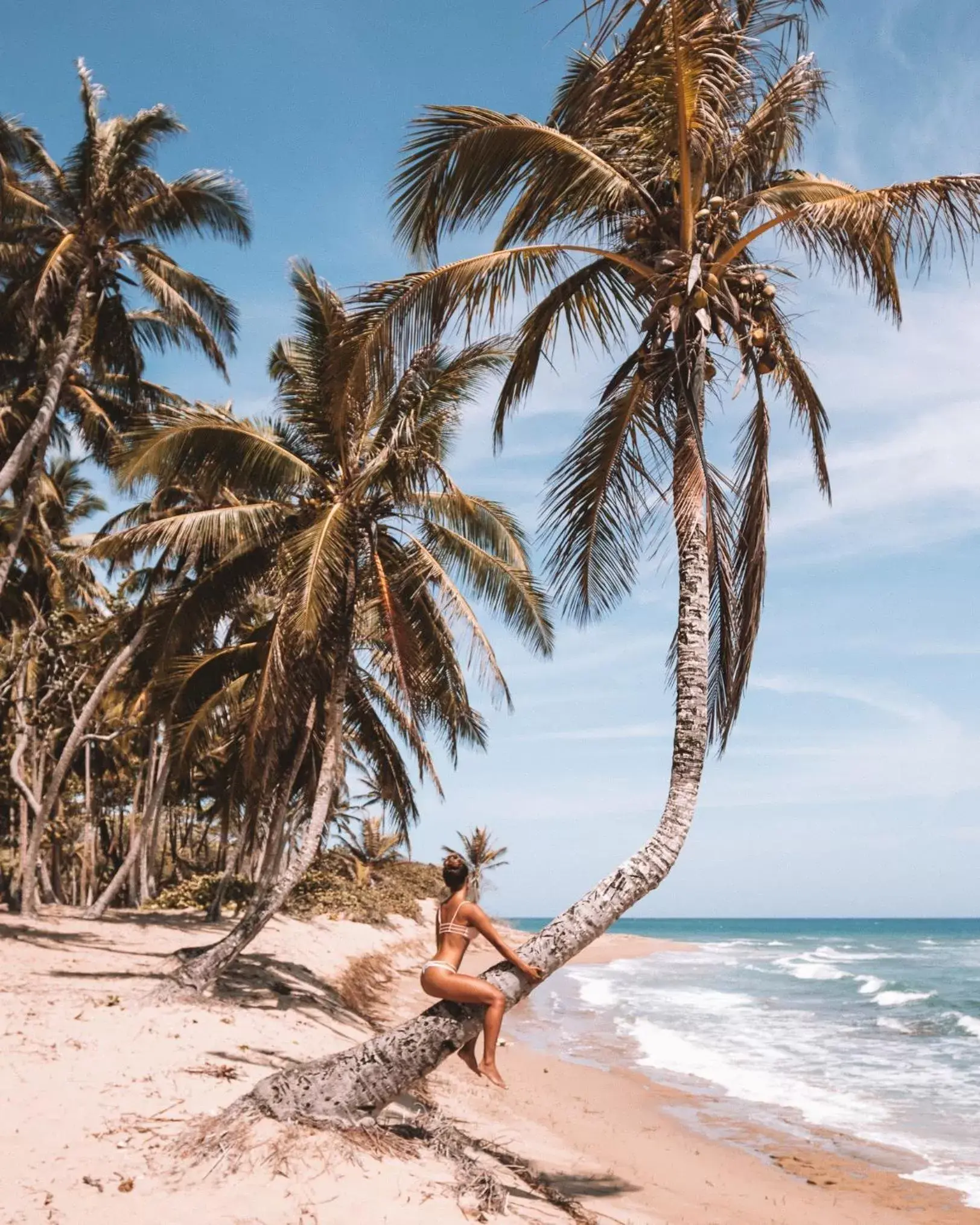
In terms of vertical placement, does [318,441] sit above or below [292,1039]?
above

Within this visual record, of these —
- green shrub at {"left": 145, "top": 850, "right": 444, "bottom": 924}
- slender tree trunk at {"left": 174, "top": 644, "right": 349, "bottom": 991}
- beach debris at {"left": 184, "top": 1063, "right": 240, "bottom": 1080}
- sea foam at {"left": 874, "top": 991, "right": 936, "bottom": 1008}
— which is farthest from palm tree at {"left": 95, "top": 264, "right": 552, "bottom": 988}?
sea foam at {"left": 874, "top": 991, "right": 936, "bottom": 1008}

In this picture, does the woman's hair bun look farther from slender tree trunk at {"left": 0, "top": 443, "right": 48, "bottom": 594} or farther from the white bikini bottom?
slender tree trunk at {"left": 0, "top": 443, "right": 48, "bottom": 594}

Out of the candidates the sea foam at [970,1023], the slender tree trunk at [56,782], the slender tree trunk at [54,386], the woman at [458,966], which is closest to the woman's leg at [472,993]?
the woman at [458,966]

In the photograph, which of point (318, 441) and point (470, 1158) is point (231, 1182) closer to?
point (470, 1158)

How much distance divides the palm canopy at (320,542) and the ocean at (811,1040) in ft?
22.7

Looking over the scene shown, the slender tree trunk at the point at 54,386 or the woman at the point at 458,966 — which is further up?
the slender tree trunk at the point at 54,386

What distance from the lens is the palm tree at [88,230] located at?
13.6 meters

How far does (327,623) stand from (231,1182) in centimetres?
627

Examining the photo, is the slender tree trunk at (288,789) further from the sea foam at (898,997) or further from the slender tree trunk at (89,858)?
the sea foam at (898,997)

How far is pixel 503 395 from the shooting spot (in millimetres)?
8203

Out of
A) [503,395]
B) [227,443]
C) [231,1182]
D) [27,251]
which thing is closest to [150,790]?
[27,251]

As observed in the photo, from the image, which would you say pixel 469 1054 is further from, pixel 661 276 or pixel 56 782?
pixel 56 782

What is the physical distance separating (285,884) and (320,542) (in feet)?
11.6

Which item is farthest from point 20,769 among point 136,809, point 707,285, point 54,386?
point 707,285
